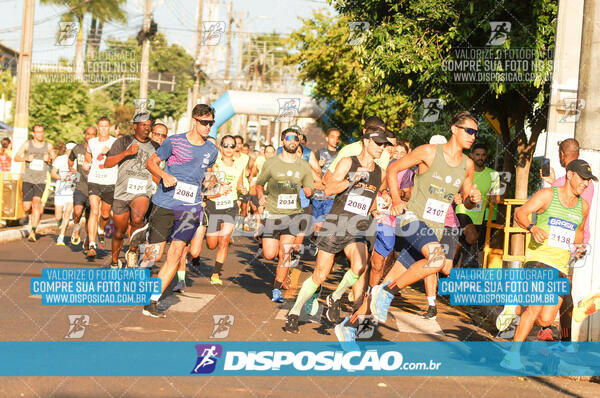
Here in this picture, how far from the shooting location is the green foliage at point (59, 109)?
130 ft

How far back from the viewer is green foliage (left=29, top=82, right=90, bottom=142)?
39.5 m

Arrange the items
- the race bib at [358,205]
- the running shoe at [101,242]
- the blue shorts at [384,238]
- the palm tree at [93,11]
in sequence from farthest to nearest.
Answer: the palm tree at [93,11]
the running shoe at [101,242]
the blue shorts at [384,238]
the race bib at [358,205]

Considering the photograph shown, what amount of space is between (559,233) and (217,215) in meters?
5.93

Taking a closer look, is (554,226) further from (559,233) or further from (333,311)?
(333,311)

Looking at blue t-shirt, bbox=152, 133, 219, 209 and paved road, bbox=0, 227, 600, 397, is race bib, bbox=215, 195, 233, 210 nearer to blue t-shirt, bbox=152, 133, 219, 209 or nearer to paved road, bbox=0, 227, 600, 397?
paved road, bbox=0, 227, 600, 397

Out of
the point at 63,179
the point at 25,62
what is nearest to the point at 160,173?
the point at 63,179

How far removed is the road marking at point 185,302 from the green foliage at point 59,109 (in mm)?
30256

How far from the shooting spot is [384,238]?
33.9ft

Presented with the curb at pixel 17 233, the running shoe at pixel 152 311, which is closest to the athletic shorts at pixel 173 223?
the running shoe at pixel 152 311

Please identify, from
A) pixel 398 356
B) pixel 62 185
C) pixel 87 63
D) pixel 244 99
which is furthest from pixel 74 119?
pixel 398 356

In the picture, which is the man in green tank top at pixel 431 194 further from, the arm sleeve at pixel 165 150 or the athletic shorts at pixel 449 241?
the arm sleeve at pixel 165 150

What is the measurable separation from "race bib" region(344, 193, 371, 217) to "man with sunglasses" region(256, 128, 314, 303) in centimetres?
207

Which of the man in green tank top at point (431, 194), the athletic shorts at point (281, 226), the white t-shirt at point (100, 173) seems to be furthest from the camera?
the white t-shirt at point (100, 173)

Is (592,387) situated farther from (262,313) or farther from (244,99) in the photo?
(244,99)
